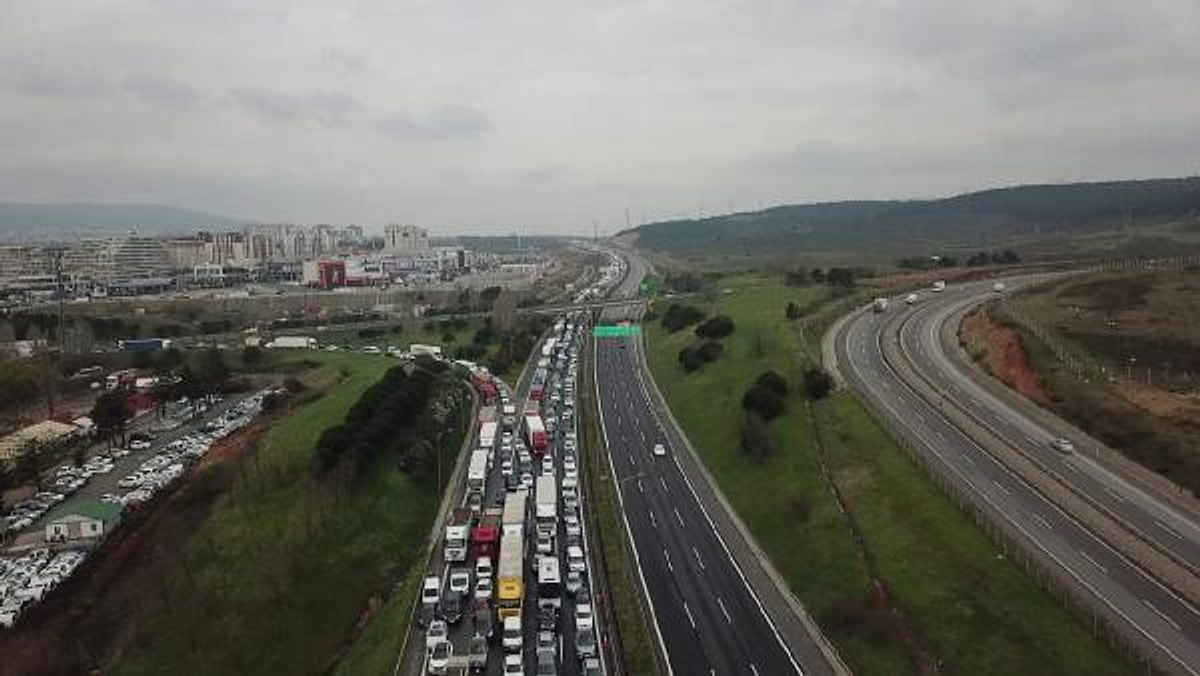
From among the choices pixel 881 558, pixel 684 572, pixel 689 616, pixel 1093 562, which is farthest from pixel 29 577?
pixel 1093 562

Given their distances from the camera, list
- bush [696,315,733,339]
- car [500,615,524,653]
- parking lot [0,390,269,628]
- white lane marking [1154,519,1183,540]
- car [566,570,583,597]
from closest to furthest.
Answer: car [500,615,524,653] → white lane marking [1154,519,1183,540] → car [566,570,583,597] → parking lot [0,390,269,628] → bush [696,315,733,339]

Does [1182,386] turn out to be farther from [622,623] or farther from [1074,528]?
[622,623]

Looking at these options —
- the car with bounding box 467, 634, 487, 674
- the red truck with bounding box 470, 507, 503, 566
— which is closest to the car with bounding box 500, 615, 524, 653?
the car with bounding box 467, 634, 487, 674

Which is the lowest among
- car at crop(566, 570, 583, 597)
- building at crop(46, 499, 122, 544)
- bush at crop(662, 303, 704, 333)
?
building at crop(46, 499, 122, 544)

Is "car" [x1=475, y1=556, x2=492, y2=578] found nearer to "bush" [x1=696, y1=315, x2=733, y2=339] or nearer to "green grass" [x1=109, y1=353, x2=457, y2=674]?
"green grass" [x1=109, y1=353, x2=457, y2=674]

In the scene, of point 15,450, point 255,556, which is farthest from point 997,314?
point 15,450

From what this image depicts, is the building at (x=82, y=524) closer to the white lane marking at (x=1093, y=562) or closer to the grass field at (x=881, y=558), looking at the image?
the grass field at (x=881, y=558)
